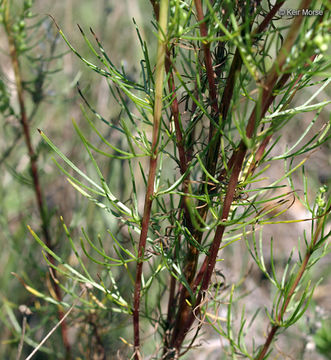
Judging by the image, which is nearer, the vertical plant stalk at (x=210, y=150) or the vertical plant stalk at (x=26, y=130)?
the vertical plant stalk at (x=210, y=150)

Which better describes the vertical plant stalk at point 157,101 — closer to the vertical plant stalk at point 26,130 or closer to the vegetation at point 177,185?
the vegetation at point 177,185

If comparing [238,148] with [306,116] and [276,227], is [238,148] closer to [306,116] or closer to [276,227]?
[276,227]

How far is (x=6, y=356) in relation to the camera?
1.21 m

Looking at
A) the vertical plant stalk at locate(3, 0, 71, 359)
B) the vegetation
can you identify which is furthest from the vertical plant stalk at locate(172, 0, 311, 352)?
the vertical plant stalk at locate(3, 0, 71, 359)

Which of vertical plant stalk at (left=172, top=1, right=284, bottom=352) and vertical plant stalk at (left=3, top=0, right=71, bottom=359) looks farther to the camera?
vertical plant stalk at (left=3, top=0, right=71, bottom=359)

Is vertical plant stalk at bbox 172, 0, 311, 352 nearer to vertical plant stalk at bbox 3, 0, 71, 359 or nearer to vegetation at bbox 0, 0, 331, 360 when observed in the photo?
vegetation at bbox 0, 0, 331, 360

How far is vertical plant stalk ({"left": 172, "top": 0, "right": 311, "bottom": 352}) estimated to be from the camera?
336 mm

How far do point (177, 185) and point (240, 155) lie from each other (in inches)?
2.9

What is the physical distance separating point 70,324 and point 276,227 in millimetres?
1166

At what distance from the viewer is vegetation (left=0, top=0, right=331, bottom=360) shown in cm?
41

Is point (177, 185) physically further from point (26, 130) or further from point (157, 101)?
point (26, 130)

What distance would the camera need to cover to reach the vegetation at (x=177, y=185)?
16.0 inches

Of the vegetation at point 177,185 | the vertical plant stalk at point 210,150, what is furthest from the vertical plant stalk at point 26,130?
the vertical plant stalk at point 210,150

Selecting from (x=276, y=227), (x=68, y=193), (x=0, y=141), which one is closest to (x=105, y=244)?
(x=68, y=193)
